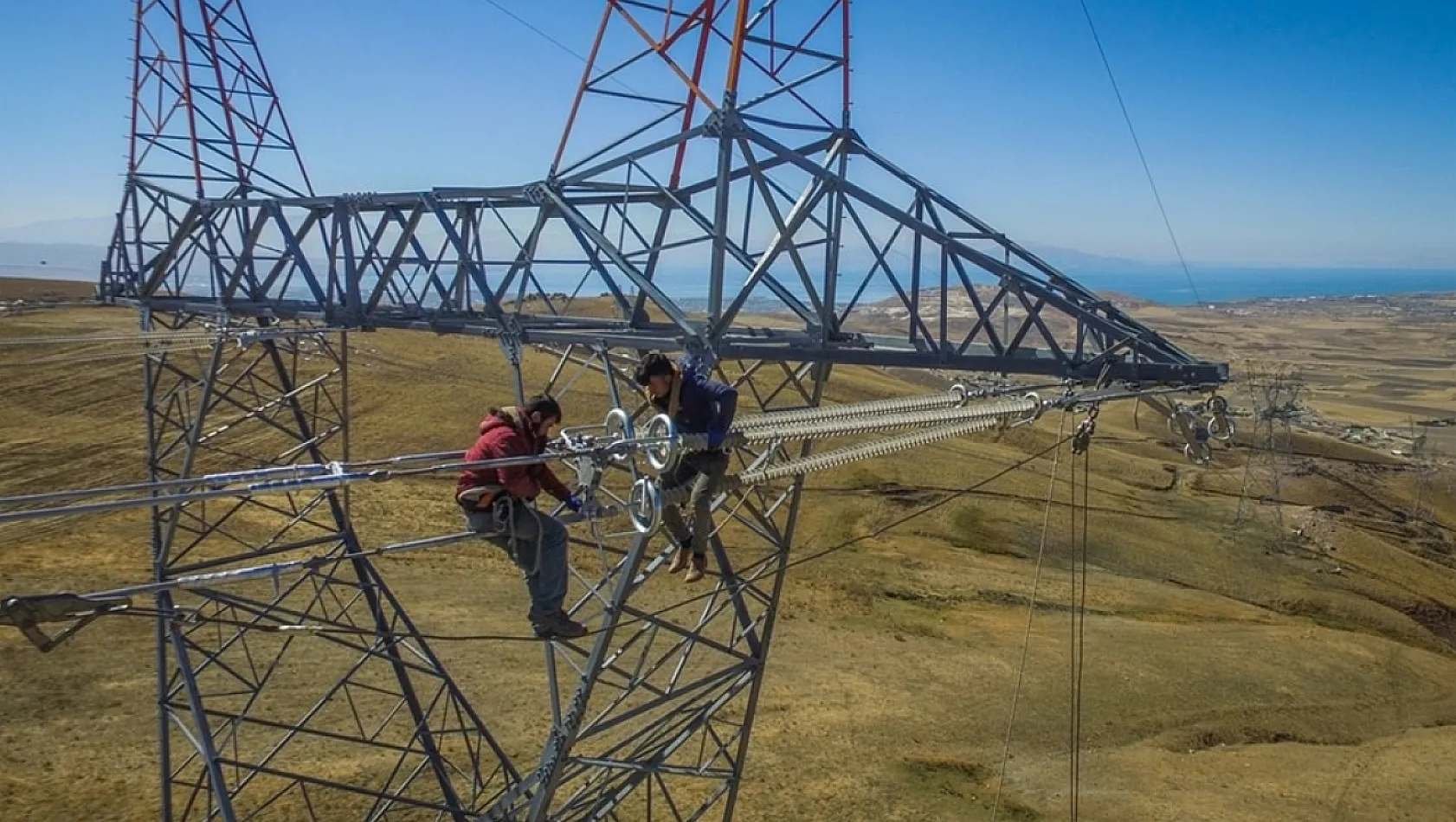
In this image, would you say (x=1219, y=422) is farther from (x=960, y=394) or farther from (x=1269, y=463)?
(x=1269, y=463)

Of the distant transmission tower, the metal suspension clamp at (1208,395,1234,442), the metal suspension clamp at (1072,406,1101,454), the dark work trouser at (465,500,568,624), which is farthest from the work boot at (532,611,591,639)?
the distant transmission tower

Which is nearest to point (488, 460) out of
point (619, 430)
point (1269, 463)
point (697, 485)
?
point (619, 430)

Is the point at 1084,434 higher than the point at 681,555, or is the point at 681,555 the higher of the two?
the point at 1084,434

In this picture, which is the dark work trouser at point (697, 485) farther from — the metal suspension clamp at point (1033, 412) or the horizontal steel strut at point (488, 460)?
the metal suspension clamp at point (1033, 412)

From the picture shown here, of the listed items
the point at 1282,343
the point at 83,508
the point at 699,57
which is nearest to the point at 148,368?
the point at 699,57

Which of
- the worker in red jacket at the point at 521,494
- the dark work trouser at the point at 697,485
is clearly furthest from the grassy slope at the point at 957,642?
the worker in red jacket at the point at 521,494
